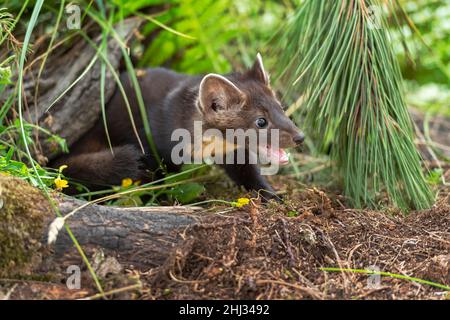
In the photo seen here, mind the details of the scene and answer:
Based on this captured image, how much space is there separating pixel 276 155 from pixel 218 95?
0.71 meters

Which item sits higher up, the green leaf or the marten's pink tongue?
the marten's pink tongue

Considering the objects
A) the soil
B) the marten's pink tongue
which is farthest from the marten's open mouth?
the soil

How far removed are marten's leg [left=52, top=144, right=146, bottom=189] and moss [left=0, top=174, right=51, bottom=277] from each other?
1626 millimetres

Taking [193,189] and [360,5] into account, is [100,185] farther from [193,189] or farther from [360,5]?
[360,5]

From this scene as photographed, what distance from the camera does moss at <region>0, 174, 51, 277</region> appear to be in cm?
313

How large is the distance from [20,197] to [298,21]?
114 inches

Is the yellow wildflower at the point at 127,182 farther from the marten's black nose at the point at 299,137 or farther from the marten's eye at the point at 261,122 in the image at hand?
the marten's black nose at the point at 299,137

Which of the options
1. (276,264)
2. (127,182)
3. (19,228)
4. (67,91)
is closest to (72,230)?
(19,228)

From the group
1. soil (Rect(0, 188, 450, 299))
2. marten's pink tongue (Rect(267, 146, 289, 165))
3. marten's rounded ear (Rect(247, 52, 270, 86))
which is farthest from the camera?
marten's rounded ear (Rect(247, 52, 270, 86))

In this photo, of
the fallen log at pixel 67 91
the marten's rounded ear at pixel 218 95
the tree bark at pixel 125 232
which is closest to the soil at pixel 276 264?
the tree bark at pixel 125 232

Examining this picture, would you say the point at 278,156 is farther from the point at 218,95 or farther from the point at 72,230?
the point at 72,230

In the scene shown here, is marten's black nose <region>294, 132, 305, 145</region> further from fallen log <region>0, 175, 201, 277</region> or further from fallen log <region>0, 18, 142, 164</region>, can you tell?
fallen log <region>0, 18, 142, 164</region>

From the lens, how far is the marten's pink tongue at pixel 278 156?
15.9 ft
